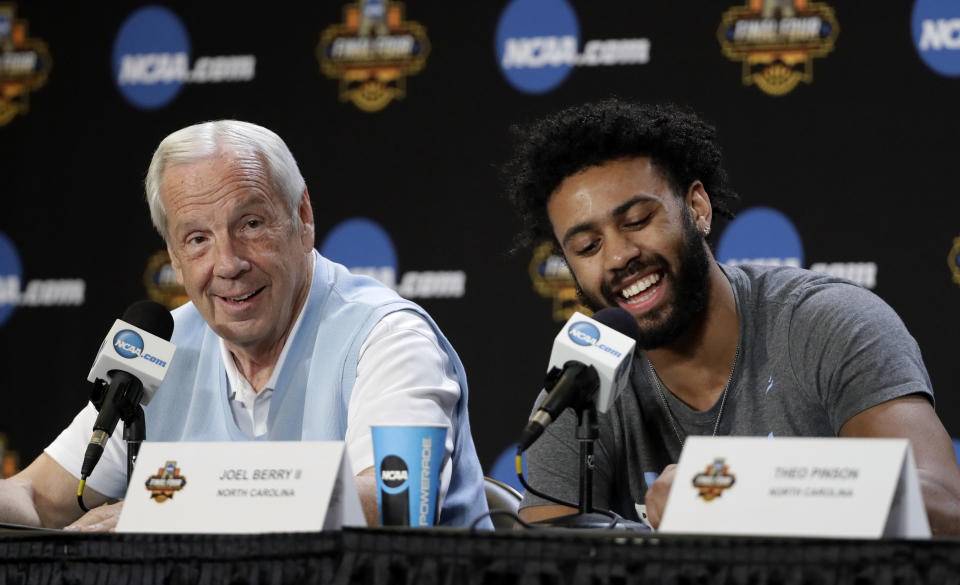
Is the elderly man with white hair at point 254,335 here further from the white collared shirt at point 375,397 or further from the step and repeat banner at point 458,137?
the step and repeat banner at point 458,137

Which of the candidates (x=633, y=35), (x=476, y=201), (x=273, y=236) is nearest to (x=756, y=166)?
(x=633, y=35)

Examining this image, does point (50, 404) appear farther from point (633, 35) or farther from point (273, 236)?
point (633, 35)

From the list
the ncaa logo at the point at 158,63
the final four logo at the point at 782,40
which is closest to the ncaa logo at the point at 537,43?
the final four logo at the point at 782,40

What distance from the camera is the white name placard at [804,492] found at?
1.08m

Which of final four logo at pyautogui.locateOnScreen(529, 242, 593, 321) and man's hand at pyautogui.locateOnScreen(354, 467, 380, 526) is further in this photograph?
final four logo at pyautogui.locateOnScreen(529, 242, 593, 321)

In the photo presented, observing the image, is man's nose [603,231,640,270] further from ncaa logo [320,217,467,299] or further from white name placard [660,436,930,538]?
ncaa logo [320,217,467,299]

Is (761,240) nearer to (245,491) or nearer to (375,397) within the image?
(375,397)

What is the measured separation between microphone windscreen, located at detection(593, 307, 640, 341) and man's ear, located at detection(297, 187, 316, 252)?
0.82 metres

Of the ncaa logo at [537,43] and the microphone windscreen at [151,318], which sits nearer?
the microphone windscreen at [151,318]

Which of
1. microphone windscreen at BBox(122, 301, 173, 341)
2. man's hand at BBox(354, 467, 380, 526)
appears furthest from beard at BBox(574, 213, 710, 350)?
microphone windscreen at BBox(122, 301, 173, 341)

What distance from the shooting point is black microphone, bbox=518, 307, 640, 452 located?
4.99ft

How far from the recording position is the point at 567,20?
3.48 m

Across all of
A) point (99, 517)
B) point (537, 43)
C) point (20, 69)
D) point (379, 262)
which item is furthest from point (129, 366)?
point (20, 69)

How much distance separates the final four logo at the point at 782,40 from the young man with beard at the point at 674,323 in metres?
1.03
